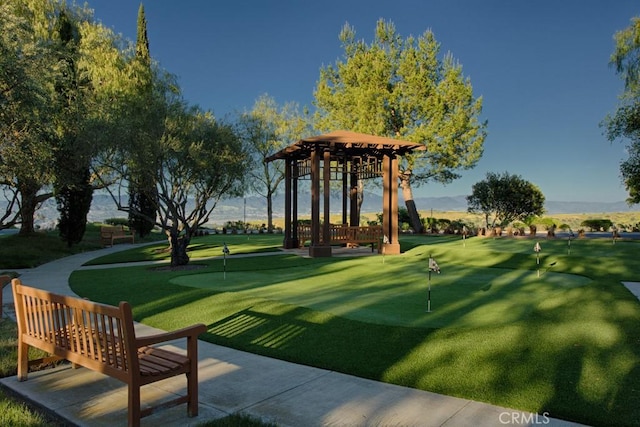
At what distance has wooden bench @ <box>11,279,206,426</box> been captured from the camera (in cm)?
350

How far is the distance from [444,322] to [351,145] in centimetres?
1288

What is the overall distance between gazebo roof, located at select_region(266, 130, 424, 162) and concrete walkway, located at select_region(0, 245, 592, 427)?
45.7 ft

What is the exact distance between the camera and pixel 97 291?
1015cm

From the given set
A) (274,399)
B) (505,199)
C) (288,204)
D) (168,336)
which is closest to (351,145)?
(288,204)

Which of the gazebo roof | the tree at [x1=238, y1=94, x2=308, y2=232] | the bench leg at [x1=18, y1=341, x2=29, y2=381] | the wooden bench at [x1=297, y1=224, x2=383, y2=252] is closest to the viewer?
the bench leg at [x1=18, y1=341, x2=29, y2=381]

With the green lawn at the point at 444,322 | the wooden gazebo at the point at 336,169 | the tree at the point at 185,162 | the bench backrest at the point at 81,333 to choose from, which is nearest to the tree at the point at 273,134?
the wooden gazebo at the point at 336,169

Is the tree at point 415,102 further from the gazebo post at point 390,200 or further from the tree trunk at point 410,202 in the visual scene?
the gazebo post at point 390,200

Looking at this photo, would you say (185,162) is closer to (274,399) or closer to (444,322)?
(444,322)

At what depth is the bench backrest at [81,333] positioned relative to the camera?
3529 mm

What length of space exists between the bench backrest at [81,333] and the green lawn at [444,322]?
7.15 ft

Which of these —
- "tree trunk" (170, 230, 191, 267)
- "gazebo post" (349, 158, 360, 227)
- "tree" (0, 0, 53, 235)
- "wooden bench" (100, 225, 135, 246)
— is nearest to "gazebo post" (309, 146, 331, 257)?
→ "gazebo post" (349, 158, 360, 227)

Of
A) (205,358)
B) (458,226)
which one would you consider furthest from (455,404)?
(458,226)

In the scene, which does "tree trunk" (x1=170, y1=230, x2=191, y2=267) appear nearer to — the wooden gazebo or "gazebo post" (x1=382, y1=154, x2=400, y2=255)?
the wooden gazebo

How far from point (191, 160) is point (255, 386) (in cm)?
1102
